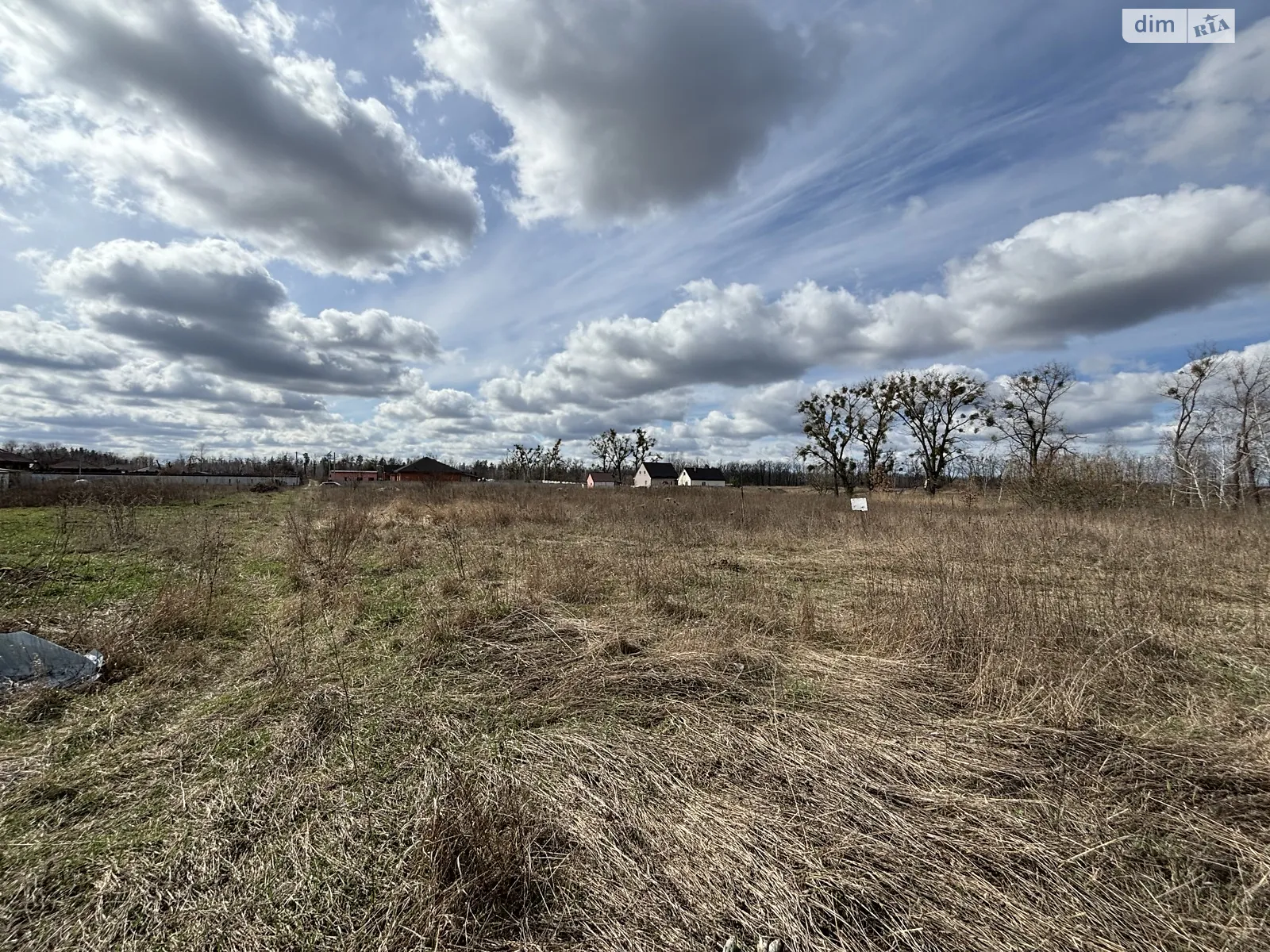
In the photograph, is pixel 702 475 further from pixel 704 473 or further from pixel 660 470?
pixel 660 470

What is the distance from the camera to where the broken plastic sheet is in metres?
4.07

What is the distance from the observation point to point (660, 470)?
285ft

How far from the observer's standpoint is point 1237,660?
4.76 m

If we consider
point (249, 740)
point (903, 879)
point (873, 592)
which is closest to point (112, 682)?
point (249, 740)

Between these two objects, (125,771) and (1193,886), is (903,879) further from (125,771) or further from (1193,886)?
(125,771)

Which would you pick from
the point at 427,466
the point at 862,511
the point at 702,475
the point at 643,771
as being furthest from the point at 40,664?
the point at 702,475

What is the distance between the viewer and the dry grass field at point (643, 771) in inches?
78.4

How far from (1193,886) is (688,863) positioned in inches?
78.7


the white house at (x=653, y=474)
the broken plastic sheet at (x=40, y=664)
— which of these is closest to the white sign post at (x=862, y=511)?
the broken plastic sheet at (x=40, y=664)

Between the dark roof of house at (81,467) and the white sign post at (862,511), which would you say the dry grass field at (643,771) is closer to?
the white sign post at (862,511)

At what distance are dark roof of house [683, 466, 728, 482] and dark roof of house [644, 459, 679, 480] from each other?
132 inches

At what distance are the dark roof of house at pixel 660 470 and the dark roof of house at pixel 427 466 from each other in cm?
2935

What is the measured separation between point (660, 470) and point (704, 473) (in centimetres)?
1083

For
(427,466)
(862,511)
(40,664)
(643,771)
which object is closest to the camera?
(643,771)
